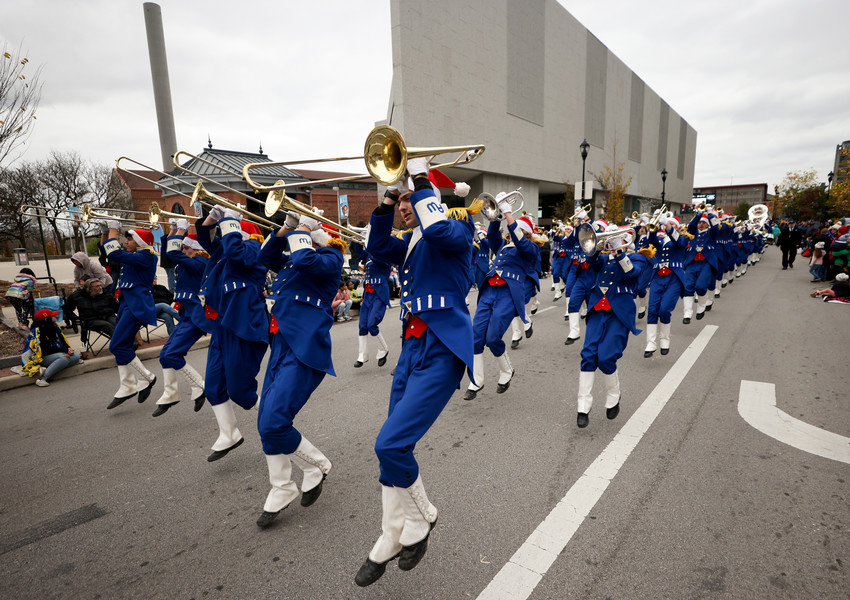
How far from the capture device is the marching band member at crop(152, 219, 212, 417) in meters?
4.91

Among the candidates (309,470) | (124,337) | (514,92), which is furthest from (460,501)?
(514,92)

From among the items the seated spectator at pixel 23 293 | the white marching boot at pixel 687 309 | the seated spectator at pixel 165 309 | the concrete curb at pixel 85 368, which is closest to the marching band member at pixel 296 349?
the concrete curb at pixel 85 368

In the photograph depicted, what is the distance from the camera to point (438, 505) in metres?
3.17

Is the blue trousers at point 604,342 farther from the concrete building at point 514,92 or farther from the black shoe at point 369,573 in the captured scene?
the concrete building at point 514,92

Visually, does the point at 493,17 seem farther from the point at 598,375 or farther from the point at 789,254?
the point at 598,375

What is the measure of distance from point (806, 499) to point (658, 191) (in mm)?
66651

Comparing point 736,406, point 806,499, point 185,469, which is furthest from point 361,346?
point 806,499

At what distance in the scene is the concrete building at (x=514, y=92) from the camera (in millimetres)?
25047

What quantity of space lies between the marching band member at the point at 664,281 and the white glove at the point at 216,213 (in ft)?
20.3

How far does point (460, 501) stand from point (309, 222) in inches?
94.4

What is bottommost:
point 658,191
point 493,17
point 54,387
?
point 54,387

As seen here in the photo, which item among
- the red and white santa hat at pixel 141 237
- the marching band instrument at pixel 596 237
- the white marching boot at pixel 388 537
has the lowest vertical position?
the white marching boot at pixel 388 537

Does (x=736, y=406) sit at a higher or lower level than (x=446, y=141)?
lower

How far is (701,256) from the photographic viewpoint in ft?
31.6
